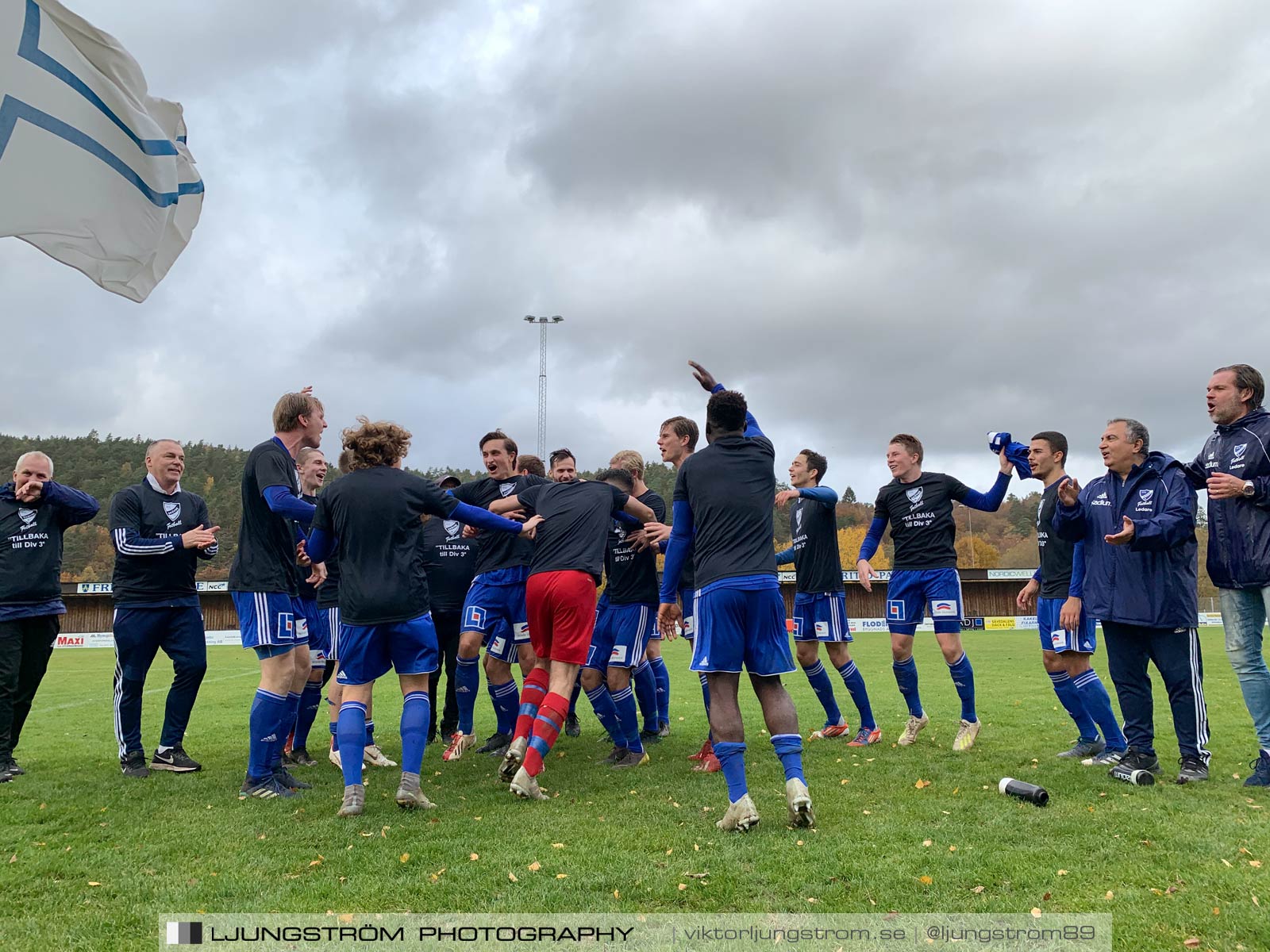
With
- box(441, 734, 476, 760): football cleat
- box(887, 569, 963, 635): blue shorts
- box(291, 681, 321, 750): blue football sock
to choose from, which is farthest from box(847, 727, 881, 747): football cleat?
box(291, 681, 321, 750): blue football sock

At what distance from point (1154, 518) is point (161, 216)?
6.51 meters

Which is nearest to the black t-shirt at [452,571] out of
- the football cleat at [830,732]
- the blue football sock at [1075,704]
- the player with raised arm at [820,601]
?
the player with raised arm at [820,601]

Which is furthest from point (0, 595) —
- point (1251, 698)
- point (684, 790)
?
point (1251, 698)

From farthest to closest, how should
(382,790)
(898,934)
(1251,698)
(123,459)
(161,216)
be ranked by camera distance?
(123,459), (382,790), (1251,698), (161,216), (898,934)

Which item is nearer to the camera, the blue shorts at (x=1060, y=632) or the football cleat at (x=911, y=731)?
the blue shorts at (x=1060, y=632)

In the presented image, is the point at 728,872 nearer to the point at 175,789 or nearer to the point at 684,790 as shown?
the point at 684,790

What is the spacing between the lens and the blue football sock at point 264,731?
602 cm

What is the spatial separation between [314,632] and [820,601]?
4.71 m

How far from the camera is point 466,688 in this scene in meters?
7.86

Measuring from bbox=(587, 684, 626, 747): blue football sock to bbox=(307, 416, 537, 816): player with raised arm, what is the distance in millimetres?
1971

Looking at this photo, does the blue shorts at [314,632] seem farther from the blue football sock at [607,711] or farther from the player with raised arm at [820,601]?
the player with raised arm at [820,601]

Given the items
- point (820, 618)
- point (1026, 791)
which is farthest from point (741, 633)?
point (820, 618)

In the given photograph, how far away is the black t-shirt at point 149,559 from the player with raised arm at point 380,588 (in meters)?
2.06

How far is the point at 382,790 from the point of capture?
6117 mm
